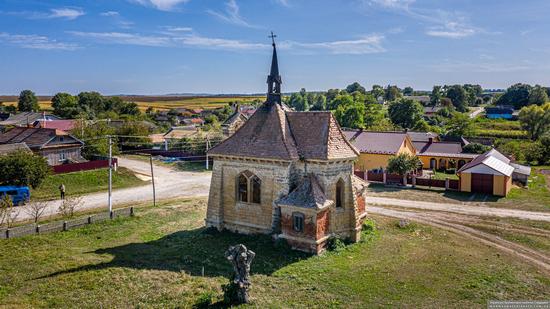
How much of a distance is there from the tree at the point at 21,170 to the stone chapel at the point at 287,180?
21.0 metres

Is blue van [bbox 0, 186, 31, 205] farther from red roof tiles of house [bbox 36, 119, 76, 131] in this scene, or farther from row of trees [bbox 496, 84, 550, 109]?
row of trees [bbox 496, 84, 550, 109]

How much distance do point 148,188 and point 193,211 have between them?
12466 millimetres

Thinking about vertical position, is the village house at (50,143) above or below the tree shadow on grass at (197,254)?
above

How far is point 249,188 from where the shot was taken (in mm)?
24203

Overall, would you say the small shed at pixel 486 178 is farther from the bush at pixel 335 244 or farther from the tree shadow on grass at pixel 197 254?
the tree shadow on grass at pixel 197 254

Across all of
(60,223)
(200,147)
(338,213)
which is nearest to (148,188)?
(60,223)

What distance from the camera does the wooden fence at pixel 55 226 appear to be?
2347 cm

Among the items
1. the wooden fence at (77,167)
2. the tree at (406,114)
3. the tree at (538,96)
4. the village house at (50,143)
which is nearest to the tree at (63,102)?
the village house at (50,143)

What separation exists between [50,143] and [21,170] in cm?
1362

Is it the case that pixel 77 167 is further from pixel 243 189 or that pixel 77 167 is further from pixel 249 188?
pixel 249 188

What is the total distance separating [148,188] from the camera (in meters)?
41.2

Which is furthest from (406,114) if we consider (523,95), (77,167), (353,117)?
(523,95)

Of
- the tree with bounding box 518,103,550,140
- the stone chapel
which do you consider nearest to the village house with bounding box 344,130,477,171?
the stone chapel

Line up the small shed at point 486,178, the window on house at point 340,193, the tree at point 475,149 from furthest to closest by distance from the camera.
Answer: the tree at point 475,149
the small shed at point 486,178
the window on house at point 340,193
